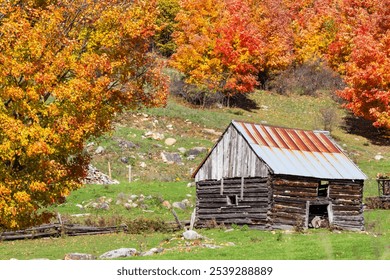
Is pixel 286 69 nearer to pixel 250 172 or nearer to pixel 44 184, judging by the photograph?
pixel 250 172

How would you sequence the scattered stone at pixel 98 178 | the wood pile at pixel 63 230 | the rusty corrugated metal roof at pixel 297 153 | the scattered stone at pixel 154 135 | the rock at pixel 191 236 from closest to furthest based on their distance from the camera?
the rock at pixel 191 236, the wood pile at pixel 63 230, the rusty corrugated metal roof at pixel 297 153, the scattered stone at pixel 98 178, the scattered stone at pixel 154 135

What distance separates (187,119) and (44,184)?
41.5 metres

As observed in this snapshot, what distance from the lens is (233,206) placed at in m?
37.1

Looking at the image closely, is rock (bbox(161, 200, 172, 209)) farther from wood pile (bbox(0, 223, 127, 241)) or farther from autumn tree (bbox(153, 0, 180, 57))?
autumn tree (bbox(153, 0, 180, 57))

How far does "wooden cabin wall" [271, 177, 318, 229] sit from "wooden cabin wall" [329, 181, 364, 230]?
1.78m

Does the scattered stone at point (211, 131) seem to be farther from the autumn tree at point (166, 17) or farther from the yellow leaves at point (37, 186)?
the yellow leaves at point (37, 186)

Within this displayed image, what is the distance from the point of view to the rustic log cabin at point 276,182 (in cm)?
3531

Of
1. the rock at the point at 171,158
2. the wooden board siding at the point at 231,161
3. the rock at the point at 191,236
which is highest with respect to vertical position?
the wooden board siding at the point at 231,161

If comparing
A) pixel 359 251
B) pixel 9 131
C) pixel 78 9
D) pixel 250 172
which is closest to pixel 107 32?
pixel 78 9

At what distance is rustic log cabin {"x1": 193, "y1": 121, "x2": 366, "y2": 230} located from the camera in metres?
35.3

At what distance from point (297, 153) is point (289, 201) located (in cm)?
288

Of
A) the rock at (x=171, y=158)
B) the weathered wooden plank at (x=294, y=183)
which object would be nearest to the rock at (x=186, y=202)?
the weathered wooden plank at (x=294, y=183)

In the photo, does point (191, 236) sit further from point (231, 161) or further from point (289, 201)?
point (231, 161)

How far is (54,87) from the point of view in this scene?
19562 mm
